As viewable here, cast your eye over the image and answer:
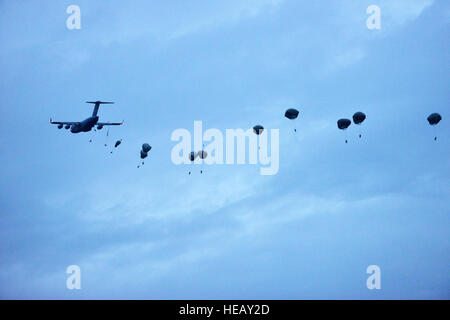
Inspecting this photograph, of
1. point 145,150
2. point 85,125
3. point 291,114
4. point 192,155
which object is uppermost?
point 85,125

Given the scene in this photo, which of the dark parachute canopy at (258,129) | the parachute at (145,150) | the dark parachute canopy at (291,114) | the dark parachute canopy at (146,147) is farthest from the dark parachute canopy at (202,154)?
the dark parachute canopy at (291,114)

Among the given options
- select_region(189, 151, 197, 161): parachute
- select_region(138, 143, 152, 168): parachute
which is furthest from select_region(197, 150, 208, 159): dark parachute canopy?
select_region(138, 143, 152, 168): parachute

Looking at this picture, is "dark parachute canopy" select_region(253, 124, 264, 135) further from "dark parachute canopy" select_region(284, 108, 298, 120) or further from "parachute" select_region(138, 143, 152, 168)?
"parachute" select_region(138, 143, 152, 168)

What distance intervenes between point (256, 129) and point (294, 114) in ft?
16.3

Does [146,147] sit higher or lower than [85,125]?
lower

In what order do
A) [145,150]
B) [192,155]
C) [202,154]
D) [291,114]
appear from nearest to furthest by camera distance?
1. [202,154]
2. [291,114]
3. [192,155]
4. [145,150]

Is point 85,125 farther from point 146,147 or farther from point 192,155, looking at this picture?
point 192,155

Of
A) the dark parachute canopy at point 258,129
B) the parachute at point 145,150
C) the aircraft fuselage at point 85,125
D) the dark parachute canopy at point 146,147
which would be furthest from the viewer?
the aircraft fuselage at point 85,125

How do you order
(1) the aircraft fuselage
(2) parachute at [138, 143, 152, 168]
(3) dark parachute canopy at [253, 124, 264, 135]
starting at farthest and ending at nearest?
(1) the aircraft fuselage < (2) parachute at [138, 143, 152, 168] < (3) dark parachute canopy at [253, 124, 264, 135]

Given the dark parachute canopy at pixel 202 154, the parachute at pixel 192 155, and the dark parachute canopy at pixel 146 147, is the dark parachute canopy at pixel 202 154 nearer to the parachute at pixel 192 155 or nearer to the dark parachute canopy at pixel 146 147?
the parachute at pixel 192 155

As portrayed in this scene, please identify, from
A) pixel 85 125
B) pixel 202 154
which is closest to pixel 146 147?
pixel 85 125
